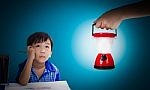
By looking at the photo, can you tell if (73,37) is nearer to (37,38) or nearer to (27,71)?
(37,38)

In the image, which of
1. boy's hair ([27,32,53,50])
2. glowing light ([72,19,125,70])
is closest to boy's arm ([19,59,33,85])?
boy's hair ([27,32,53,50])

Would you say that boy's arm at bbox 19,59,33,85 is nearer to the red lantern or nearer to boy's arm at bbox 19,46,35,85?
boy's arm at bbox 19,46,35,85

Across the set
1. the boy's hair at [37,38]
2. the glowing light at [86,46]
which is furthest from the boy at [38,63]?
the glowing light at [86,46]

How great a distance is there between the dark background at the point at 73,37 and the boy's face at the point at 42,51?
4 cm

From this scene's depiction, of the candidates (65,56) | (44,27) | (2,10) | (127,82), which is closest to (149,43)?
(127,82)

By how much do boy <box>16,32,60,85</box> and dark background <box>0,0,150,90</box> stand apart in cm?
3

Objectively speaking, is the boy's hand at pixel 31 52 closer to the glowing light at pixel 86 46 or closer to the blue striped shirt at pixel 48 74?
the blue striped shirt at pixel 48 74

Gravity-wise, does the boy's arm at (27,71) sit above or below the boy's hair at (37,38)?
below

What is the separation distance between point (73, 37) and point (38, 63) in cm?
24

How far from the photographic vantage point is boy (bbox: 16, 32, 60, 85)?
135cm

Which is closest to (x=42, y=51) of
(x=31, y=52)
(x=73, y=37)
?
(x=31, y=52)

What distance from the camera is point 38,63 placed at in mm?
1409

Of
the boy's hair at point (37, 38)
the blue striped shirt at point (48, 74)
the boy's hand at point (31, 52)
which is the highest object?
the boy's hair at point (37, 38)

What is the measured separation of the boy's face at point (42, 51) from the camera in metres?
1.38
